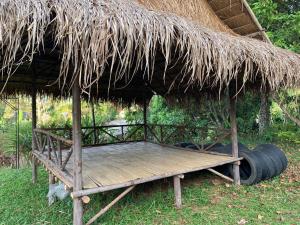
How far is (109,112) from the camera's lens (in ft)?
37.0

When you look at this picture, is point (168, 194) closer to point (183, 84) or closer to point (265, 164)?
point (265, 164)

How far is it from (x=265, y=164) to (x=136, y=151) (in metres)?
2.38

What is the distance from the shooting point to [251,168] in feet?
13.8

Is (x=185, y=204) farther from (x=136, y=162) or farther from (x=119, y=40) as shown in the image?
(x=119, y=40)

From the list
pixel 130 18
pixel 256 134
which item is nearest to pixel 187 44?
pixel 130 18

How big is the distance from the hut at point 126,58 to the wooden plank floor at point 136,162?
2cm

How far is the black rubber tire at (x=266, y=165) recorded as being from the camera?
4.25 m

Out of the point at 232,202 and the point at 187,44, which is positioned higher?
the point at 187,44

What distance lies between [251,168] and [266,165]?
0.99 ft

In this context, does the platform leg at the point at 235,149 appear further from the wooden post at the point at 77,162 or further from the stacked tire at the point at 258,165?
the wooden post at the point at 77,162

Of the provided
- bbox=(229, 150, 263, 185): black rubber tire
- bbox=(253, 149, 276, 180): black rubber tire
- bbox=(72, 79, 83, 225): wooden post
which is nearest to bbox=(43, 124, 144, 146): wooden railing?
bbox=(72, 79, 83, 225): wooden post

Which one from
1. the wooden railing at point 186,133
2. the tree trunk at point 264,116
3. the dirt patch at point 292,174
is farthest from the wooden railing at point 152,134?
the tree trunk at point 264,116

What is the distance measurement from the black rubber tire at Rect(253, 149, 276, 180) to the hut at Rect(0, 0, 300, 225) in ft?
1.32

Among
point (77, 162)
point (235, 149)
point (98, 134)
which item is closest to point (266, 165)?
point (235, 149)
